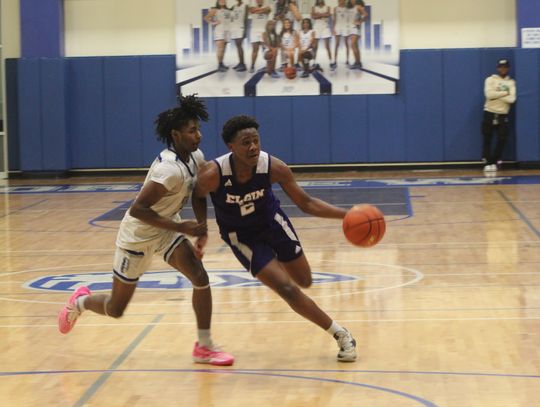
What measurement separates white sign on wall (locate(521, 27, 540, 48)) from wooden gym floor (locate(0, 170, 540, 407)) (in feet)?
19.5

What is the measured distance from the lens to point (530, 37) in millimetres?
18375

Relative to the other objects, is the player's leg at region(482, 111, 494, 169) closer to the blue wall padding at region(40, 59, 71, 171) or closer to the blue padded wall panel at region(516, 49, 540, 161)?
the blue padded wall panel at region(516, 49, 540, 161)

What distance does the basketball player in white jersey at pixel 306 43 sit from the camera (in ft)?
62.0

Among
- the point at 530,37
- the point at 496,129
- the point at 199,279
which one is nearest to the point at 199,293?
the point at 199,279

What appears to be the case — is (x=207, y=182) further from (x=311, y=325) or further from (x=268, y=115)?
(x=268, y=115)

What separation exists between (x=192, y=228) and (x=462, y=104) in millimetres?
13612

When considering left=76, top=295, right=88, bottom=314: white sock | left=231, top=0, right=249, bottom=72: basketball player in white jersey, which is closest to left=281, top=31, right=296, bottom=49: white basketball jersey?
left=231, top=0, right=249, bottom=72: basketball player in white jersey

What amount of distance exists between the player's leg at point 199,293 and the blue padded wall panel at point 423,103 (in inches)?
514

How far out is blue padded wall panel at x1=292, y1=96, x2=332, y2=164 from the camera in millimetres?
19062

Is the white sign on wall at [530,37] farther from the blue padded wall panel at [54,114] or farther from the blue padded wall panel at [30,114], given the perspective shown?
the blue padded wall panel at [30,114]

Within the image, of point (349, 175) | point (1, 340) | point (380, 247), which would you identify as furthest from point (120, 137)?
point (1, 340)

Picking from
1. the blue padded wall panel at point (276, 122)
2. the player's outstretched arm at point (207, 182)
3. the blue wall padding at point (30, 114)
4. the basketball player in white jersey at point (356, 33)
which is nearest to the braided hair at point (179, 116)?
the player's outstretched arm at point (207, 182)

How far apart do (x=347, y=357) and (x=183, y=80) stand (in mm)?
13684

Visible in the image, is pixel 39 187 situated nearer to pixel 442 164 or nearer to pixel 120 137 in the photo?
pixel 120 137
